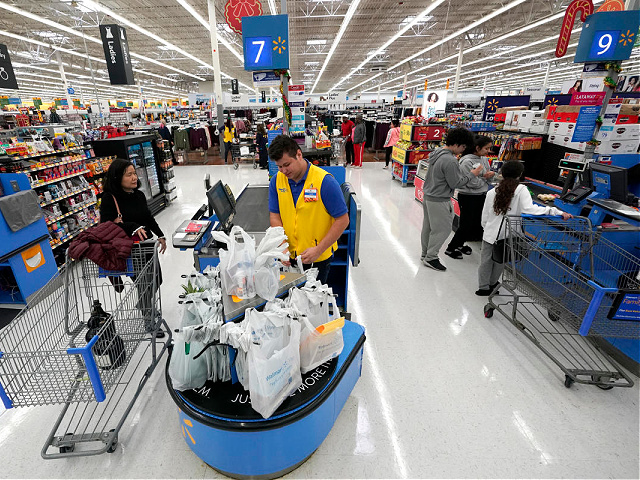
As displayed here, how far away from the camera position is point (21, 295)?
11.4ft

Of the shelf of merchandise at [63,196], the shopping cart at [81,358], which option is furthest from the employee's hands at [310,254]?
the shelf of merchandise at [63,196]

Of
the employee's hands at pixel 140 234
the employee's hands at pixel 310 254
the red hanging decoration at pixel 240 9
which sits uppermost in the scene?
the red hanging decoration at pixel 240 9

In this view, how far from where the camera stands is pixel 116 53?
8.65m

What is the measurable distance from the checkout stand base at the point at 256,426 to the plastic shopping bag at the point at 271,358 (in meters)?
0.11

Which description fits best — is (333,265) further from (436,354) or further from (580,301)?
(580,301)

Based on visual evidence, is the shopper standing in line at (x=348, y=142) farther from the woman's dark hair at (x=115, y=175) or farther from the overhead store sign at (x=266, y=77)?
the woman's dark hair at (x=115, y=175)

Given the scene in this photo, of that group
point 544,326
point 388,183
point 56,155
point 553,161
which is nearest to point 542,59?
point 388,183

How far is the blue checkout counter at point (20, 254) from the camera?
323 centimetres

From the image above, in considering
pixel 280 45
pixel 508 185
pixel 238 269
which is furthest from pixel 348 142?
pixel 238 269

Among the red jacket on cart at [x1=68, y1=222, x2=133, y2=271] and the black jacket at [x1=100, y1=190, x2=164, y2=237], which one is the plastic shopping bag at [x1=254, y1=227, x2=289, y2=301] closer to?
the red jacket on cart at [x1=68, y1=222, x2=133, y2=271]

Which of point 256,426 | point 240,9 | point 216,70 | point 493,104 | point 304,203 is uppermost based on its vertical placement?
point 240,9

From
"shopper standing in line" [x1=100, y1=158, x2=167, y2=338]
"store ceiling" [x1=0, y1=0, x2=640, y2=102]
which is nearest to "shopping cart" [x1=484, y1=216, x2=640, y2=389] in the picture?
"shopper standing in line" [x1=100, y1=158, x2=167, y2=338]

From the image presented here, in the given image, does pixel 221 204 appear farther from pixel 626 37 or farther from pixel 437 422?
pixel 626 37

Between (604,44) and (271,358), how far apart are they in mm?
5072
